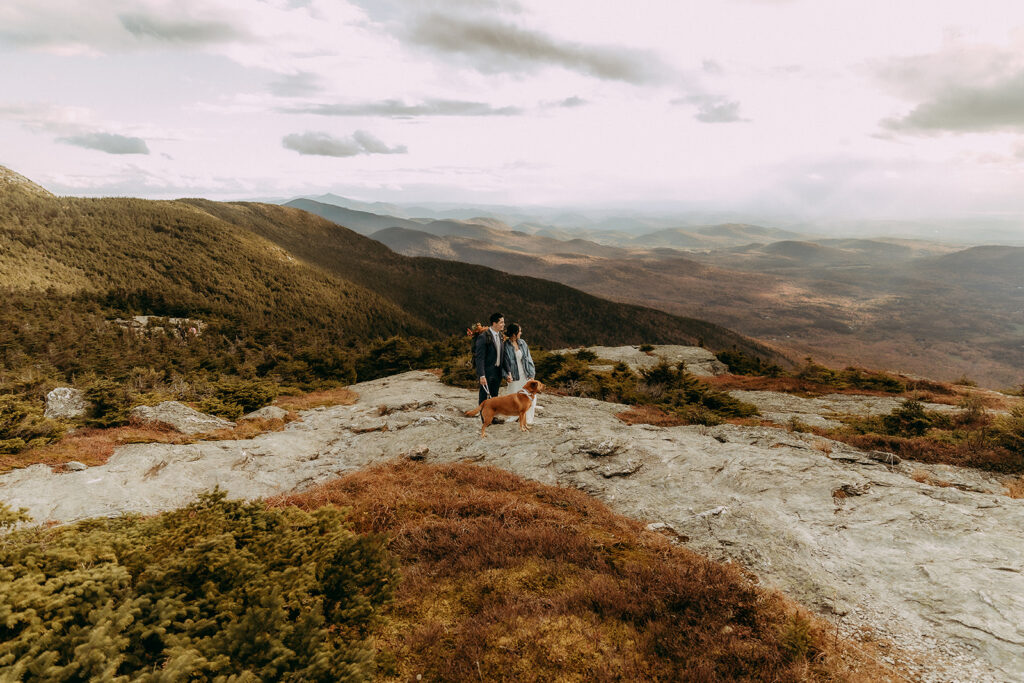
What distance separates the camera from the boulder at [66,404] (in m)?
11.7

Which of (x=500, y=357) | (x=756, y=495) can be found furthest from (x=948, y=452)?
(x=500, y=357)

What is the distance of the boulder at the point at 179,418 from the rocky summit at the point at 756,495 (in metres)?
1.95

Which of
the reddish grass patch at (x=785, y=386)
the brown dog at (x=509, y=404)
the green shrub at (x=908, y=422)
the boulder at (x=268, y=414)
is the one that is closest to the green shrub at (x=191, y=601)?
the brown dog at (x=509, y=404)

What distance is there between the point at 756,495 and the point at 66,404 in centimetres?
1853

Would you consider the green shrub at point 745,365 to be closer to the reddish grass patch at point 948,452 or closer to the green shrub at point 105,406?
the reddish grass patch at point 948,452

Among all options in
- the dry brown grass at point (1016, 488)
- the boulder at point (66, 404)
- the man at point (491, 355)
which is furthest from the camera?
the boulder at point (66, 404)

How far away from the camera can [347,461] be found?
10.2 metres

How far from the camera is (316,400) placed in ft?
60.8

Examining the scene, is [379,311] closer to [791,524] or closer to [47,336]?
[47,336]

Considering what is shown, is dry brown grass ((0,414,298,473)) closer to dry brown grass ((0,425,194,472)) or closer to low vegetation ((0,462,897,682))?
dry brown grass ((0,425,194,472))

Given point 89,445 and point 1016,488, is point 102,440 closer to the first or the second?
point 89,445

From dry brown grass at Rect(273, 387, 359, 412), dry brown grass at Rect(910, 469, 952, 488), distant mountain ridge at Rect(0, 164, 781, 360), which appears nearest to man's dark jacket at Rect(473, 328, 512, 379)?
dry brown grass at Rect(910, 469, 952, 488)

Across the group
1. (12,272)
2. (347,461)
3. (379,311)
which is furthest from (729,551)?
(379,311)

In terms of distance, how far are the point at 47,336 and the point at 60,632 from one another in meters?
42.2
